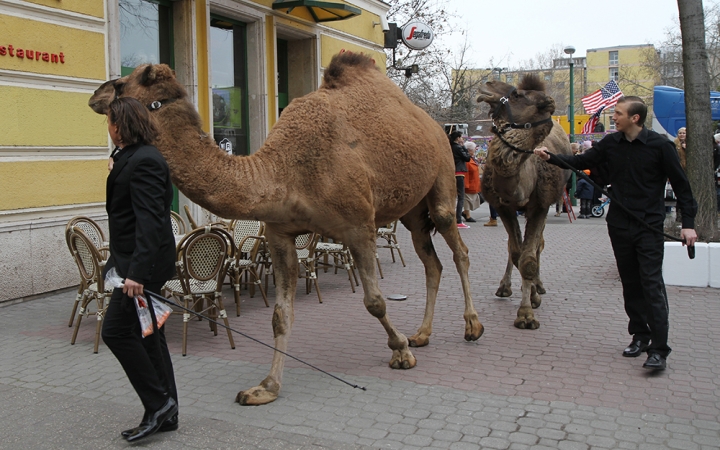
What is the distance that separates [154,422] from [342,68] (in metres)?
3.19

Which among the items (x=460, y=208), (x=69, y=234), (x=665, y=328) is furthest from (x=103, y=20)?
(x=460, y=208)

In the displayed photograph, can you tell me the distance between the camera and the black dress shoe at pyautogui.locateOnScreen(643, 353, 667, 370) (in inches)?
210

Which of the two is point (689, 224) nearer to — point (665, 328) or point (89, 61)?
point (665, 328)

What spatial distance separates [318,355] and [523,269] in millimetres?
2398

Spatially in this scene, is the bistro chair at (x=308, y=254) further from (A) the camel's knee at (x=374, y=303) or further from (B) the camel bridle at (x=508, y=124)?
(A) the camel's knee at (x=374, y=303)

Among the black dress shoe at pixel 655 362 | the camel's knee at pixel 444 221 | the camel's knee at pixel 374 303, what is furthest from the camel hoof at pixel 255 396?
the black dress shoe at pixel 655 362

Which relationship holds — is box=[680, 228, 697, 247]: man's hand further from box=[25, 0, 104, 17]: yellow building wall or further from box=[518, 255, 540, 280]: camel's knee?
box=[25, 0, 104, 17]: yellow building wall

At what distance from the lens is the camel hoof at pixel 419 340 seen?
6.29 meters

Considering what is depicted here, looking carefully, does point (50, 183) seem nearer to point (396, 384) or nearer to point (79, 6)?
point (79, 6)

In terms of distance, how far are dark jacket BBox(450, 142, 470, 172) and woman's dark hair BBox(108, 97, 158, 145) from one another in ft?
41.3

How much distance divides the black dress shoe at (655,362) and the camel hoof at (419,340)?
72.9 inches

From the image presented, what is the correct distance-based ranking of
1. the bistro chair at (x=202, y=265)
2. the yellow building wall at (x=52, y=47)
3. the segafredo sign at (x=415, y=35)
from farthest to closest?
the segafredo sign at (x=415, y=35)
the yellow building wall at (x=52, y=47)
the bistro chair at (x=202, y=265)

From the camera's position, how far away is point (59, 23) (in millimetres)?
8789

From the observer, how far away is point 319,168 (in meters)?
4.99
